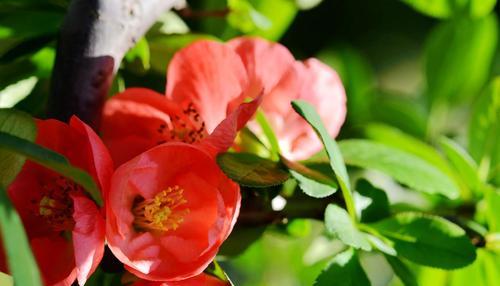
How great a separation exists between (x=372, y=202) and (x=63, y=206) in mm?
209

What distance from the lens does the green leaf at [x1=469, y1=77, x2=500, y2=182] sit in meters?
0.72

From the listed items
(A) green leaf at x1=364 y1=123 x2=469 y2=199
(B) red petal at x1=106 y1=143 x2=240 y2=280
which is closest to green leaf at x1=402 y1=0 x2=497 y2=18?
(A) green leaf at x1=364 y1=123 x2=469 y2=199

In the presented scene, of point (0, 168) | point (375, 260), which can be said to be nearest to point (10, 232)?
point (0, 168)

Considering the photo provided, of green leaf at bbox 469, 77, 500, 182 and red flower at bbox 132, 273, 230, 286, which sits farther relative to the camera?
A: green leaf at bbox 469, 77, 500, 182

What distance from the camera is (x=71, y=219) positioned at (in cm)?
51

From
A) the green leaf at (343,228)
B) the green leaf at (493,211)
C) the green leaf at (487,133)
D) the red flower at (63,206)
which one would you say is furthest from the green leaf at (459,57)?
the red flower at (63,206)

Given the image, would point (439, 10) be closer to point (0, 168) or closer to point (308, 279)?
point (308, 279)

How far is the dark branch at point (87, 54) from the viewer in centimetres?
53

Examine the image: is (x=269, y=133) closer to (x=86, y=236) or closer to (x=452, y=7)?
(x=86, y=236)

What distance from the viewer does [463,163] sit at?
677 mm

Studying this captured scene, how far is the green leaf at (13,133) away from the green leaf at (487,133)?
0.41m

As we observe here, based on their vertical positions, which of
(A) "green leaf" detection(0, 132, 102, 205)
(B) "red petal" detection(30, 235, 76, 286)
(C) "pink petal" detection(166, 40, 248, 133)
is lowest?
(B) "red petal" detection(30, 235, 76, 286)

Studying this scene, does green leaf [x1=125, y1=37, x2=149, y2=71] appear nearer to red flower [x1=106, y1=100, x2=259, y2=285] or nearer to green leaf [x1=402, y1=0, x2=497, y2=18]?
red flower [x1=106, y1=100, x2=259, y2=285]

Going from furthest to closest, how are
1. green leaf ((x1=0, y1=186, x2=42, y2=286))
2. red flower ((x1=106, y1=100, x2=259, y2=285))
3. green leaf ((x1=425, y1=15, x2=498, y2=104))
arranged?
green leaf ((x1=425, y1=15, x2=498, y2=104)) → red flower ((x1=106, y1=100, x2=259, y2=285)) → green leaf ((x1=0, y1=186, x2=42, y2=286))
